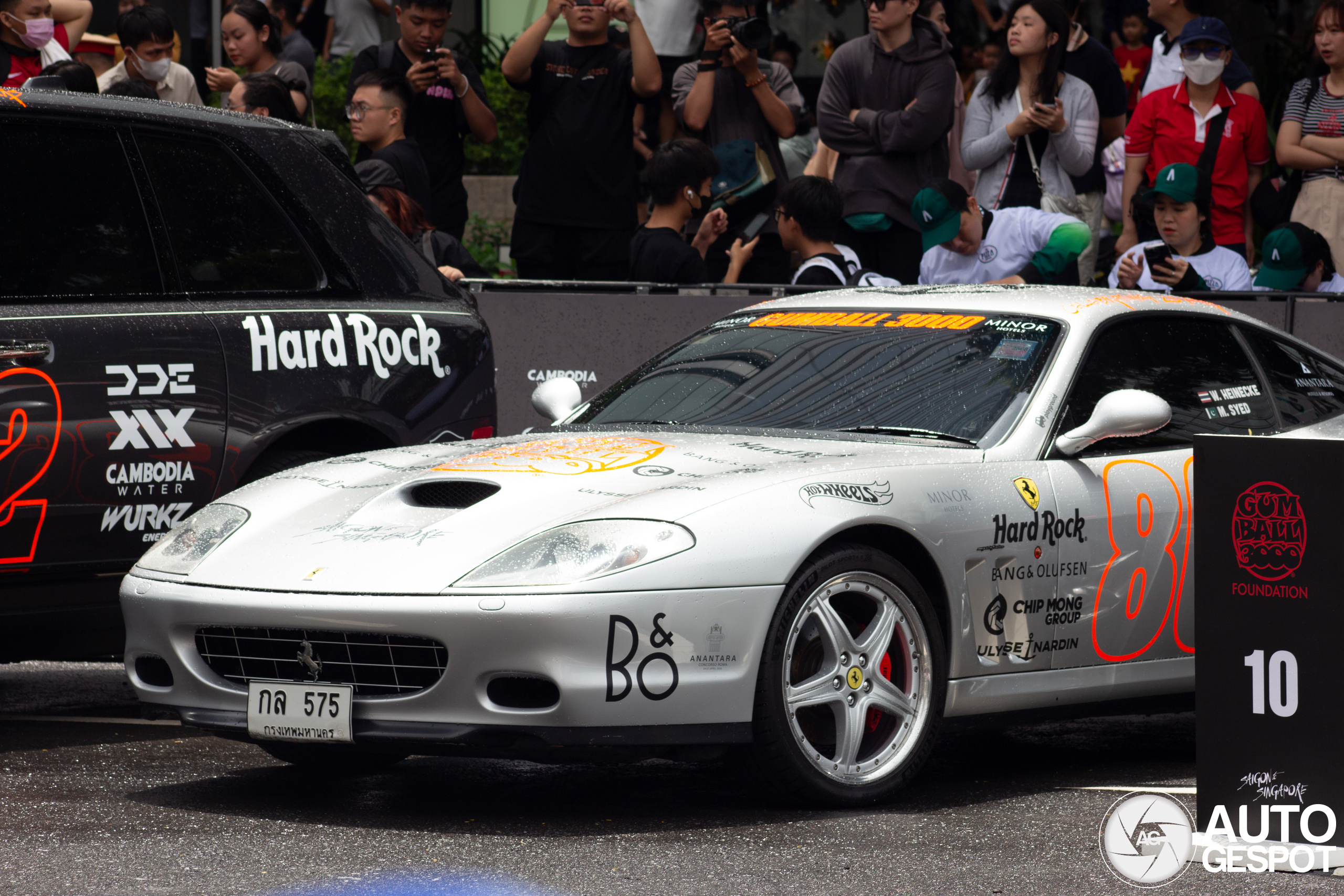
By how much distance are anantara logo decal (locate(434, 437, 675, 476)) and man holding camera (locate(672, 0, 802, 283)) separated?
16.0 feet

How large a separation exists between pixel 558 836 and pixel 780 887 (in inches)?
27.8

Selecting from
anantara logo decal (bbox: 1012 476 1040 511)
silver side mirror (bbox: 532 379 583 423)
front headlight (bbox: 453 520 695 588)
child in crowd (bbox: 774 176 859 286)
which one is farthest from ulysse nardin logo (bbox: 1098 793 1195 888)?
child in crowd (bbox: 774 176 859 286)

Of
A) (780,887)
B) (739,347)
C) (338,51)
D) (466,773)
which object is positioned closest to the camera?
(780,887)

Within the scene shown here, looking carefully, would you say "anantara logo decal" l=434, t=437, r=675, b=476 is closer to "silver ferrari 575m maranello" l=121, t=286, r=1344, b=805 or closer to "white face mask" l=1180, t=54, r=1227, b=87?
"silver ferrari 575m maranello" l=121, t=286, r=1344, b=805

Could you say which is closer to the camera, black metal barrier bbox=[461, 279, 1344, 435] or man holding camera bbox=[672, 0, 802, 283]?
black metal barrier bbox=[461, 279, 1344, 435]

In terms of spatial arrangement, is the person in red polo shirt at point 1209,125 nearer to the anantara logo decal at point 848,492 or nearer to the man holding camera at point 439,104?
the man holding camera at point 439,104

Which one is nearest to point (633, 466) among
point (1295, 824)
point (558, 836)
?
point (558, 836)

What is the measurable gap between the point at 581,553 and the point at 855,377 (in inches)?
58.4

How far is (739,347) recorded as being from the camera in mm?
6121

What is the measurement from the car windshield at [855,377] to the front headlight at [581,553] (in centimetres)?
107

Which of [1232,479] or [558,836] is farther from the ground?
[1232,479]

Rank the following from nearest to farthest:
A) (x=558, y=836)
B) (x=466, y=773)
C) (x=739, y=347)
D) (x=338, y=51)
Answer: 1. (x=558, y=836)
2. (x=466, y=773)
3. (x=739, y=347)
4. (x=338, y=51)

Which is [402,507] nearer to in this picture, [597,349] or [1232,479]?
[1232,479]

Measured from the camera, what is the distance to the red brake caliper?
16.4 feet
